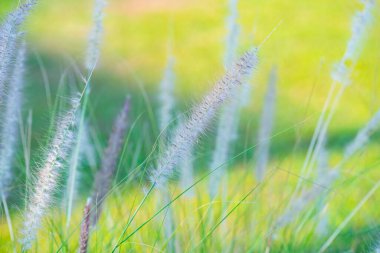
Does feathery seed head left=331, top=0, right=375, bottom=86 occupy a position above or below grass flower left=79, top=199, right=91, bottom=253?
above

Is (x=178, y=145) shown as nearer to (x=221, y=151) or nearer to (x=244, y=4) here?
(x=221, y=151)

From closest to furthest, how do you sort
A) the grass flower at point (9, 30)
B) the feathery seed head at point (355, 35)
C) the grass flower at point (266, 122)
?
the grass flower at point (9, 30) → the feathery seed head at point (355, 35) → the grass flower at point (266, 122)

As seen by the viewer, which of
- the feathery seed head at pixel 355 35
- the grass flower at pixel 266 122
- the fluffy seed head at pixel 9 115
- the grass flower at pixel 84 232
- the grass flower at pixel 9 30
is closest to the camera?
the grass flower at pixel 84 232

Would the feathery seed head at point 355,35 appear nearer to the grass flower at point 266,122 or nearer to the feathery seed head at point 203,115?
the grass flower at point 266,122

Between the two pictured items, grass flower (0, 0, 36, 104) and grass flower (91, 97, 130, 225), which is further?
grass flower (91, 97, 130, 225)

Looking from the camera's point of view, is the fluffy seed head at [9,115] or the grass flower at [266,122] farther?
the grass flower at [266,122]

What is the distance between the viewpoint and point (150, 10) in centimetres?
605

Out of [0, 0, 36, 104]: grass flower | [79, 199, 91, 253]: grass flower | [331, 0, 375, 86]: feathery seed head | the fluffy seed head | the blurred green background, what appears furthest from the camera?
the blurred green background

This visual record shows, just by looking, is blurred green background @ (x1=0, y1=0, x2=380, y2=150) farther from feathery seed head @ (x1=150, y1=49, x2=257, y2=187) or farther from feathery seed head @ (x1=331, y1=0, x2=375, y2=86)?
feathery seed head @ (x1=150, y1=49, x2=257, y2=187)

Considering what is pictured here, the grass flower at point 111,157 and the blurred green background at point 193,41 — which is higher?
the grass flower at point 111,157

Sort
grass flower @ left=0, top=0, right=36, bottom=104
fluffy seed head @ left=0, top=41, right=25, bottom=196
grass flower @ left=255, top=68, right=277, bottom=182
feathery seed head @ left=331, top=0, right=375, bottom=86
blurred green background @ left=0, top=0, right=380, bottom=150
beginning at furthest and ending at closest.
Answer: blurred green background @ left=0, top=0, right=380, bottom=150 → grass flower @ left=255, top=68, right=277, bottom=182 → feathery seed head @ left=331, top=0, right=375, bottom=86 → fluffy seed head @ left=0, top=41, right=25, bottom=196 → grass flower @ left=0, top=0, right=36, bottom=104

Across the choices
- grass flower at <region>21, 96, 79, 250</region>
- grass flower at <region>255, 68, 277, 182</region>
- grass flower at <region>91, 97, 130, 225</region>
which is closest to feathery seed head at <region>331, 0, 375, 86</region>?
grass flower at <region>255, 68, 277, 182</region>

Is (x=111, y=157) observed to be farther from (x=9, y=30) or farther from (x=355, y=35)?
(x=355, y=35)

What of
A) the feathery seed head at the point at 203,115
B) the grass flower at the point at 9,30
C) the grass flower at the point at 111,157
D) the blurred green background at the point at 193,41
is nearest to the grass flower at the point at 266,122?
the grass flower at the point at 111,157
